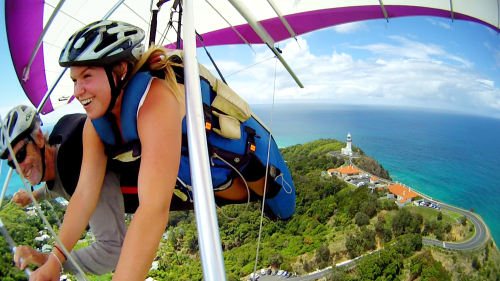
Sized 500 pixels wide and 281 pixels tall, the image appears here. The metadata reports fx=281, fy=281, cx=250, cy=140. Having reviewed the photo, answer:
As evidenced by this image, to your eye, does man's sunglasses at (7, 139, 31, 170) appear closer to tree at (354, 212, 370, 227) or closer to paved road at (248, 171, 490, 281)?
paved road at (248, 171, 490, 281)

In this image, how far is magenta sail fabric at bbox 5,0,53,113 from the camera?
690mm

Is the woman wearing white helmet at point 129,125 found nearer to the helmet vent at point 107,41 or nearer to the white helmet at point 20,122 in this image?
the helmet vent at point 107,41

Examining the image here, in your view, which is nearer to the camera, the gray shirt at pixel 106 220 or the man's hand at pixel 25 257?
the man's hand at pixel 25 257

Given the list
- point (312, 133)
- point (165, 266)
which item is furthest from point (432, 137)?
point (165, 266)

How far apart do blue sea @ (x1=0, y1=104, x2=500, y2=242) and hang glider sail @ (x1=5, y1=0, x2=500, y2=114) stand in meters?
4.33

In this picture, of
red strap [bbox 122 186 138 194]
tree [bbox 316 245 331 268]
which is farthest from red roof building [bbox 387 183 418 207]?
red strap [bbox 122 186 138 194]

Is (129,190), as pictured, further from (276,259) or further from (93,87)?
(276,259)

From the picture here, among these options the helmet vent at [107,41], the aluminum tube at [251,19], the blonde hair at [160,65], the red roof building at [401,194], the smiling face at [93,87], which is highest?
the aluminum tube at [251,19]

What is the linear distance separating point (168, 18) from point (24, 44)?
89.3 inches

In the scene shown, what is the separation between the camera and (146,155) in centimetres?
50

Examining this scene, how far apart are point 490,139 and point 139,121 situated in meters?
11.5

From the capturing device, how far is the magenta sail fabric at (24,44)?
0.69m

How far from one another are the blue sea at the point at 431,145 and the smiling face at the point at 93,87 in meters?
7.07

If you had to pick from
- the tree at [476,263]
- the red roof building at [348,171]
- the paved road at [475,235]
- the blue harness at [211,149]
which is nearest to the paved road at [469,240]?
the paved road at [475,235]
